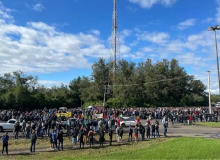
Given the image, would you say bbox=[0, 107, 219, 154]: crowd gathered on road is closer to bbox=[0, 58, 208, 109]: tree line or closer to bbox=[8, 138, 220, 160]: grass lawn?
bbox=[8, 138, 220, 160]: grass lawn

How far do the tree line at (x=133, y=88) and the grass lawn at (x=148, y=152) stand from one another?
4023cm

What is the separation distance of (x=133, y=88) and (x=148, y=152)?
46027mm

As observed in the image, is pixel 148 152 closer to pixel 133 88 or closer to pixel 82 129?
pixel 82 129

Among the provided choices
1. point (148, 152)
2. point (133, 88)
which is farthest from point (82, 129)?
point (133, 88)

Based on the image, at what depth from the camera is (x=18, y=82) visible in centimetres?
7681

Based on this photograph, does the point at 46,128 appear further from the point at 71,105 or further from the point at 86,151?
the point at 71,105

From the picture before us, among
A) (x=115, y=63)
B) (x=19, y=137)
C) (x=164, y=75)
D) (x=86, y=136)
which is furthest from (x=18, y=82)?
(x=86, y=136)

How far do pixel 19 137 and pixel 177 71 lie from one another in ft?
182

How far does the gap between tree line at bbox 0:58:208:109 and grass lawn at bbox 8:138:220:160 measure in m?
40.2

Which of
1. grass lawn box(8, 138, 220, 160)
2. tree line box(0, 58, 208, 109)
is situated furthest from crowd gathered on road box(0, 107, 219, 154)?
tree line box(0, 58, 208, 109)

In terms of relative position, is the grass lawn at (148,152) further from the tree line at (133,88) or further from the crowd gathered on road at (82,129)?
the tree line at (133,88)

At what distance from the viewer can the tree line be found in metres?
61.6

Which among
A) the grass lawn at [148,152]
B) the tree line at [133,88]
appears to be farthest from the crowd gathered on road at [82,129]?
the tree line at [133,88]

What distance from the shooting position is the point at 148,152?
16266mm
